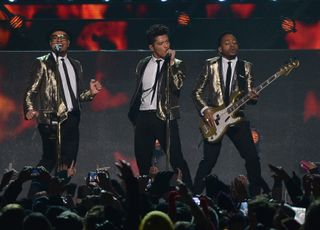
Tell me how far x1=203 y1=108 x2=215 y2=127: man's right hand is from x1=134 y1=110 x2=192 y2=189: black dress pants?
490 millimetres

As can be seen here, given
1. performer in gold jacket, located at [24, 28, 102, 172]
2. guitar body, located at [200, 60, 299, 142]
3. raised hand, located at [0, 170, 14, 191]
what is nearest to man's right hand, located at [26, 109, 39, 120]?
performer in gold jacket, located at [24, 28, 102, 172]

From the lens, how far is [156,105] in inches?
549

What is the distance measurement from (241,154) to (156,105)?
1.55m

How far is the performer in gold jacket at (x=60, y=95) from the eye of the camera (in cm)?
1410

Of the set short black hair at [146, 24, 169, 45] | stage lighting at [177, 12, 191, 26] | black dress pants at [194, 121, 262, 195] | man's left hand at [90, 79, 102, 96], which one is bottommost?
black dress pants at [194, 121, 262, 195]

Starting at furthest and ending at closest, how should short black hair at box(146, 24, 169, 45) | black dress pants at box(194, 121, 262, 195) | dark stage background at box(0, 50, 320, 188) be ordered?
dark stage background at box(0, 50, 320, 188)
short black hair at box(146, 24, 169, 45)
black dress pants at box(194, 121, 262, 195)

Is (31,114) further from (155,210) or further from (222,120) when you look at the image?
(155,210)

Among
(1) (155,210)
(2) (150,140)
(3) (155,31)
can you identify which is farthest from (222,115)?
(1) (155,210)

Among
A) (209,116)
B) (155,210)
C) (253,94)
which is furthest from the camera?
(209,116)

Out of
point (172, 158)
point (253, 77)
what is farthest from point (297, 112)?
point (172, 158)

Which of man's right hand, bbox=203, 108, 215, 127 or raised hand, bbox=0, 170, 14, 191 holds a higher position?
man's right hand, bbox=203, 108, 215, 127

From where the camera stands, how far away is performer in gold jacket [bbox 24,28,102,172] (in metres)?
14.1

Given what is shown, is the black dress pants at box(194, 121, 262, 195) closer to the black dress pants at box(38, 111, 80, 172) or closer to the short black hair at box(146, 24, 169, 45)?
the short black hair at box(146, 24, 169, 45)

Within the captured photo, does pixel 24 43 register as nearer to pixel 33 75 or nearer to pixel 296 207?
pixel 33 75
